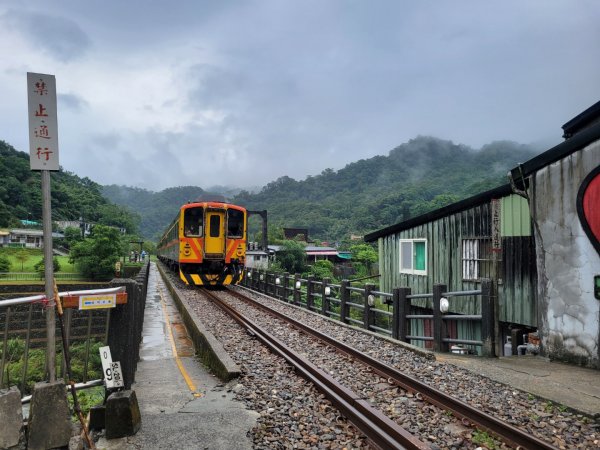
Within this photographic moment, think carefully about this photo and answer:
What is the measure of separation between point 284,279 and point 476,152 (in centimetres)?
12426

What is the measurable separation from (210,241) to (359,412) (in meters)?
12.7

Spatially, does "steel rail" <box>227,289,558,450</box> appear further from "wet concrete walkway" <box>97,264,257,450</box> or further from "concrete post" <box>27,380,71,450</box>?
"concrete post" <box>27,380,71,450</box>

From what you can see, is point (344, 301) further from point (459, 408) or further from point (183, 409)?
point (183, 409)

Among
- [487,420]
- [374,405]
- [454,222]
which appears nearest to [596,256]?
[487,420]

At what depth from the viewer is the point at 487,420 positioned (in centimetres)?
370

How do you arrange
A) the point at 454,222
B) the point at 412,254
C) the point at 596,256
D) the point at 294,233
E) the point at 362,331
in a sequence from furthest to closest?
the point at 294,233
the point at 412,254
the point at 454,222
the point at 362,331
the point at 596,256

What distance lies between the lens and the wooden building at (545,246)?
18.3 feet

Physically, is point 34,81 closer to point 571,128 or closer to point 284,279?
point 571,128

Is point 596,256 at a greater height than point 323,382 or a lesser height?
greater

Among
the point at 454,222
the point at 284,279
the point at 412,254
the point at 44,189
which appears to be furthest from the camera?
the point at 284,279

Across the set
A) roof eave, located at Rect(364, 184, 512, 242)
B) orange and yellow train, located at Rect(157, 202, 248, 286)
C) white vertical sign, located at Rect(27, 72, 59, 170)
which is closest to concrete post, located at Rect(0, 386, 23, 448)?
white vertical sign, located at Rect(27, 72, 59, 170)

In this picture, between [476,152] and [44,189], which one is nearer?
[44,189]

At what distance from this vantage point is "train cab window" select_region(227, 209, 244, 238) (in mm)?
16422

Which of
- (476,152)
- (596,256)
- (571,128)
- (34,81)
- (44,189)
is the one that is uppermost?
(476,152)
